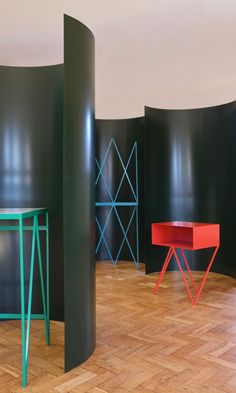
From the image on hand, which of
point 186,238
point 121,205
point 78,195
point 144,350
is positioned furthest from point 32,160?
point 121,205

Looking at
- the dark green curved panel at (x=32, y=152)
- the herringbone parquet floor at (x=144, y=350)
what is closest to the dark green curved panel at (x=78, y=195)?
the herringbone parquet floor at (x=144, y=350)

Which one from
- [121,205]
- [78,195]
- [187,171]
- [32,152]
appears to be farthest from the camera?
[121,205]

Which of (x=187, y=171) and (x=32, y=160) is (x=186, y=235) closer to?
(x=187, y=171)

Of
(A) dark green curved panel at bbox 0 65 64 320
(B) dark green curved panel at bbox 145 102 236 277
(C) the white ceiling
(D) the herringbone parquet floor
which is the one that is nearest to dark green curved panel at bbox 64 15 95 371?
(D) the herringbone parquet floor

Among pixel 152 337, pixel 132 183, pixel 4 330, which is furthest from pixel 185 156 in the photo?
pixel 4 330

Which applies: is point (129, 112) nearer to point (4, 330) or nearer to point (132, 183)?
point (132, 183)

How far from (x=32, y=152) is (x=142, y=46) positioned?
2.97 meters

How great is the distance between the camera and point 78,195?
208 centimetres

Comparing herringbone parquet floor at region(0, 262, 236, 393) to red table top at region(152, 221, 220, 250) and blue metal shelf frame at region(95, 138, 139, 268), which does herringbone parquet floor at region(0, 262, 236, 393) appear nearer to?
red table top at region(152, 221, 220, 250)

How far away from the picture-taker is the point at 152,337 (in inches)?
97.7

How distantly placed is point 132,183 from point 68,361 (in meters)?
3.64

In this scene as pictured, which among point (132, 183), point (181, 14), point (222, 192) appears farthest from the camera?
point (132, 183)

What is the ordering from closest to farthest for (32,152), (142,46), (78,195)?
(78,195) < (32,152) < (142,46)

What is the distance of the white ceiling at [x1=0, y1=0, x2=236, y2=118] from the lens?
4.03m
